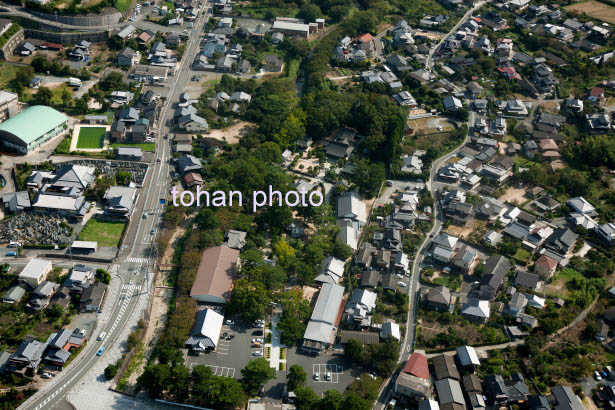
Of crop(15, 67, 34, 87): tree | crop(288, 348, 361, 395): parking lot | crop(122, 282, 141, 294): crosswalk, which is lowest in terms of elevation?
crop(122, 282, 141, 294): crosswalk

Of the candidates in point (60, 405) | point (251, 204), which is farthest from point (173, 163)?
point (60, 405)

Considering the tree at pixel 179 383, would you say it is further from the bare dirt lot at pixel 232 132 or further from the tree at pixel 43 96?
the tree at pixel 43 96

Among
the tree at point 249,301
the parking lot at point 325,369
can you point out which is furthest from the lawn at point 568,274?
the tree at point 249,301

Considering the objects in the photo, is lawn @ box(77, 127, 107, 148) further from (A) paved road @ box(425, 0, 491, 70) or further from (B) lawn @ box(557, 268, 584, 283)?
(B) lawn @ box(557, 268, 584, 283)

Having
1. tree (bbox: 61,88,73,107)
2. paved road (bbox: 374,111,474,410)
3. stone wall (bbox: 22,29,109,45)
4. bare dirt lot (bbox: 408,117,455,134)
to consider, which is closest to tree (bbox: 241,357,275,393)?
paved road (bbox: 374,111,474,410)

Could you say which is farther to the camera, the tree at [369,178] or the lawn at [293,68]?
the lawn at [293,68]

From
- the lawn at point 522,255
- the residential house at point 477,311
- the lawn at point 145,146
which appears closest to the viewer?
the residential house at point 477,311
